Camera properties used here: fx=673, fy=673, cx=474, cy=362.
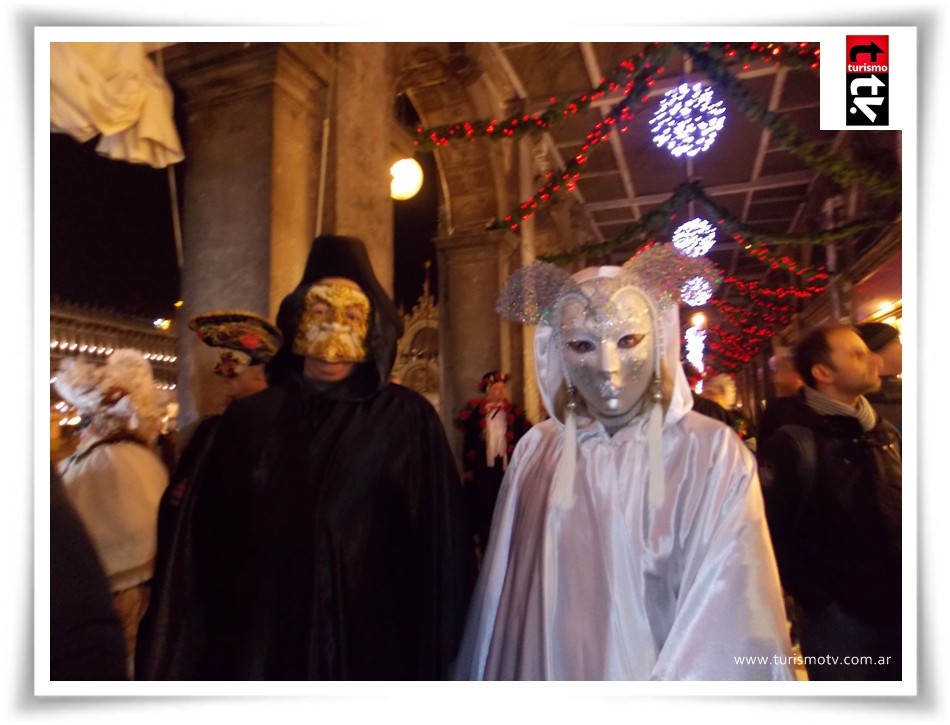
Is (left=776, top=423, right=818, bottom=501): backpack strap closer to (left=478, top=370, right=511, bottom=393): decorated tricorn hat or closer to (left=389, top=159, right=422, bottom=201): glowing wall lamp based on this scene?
(left=478, top=370, right=511, bottom=393): decorated tricorn hat

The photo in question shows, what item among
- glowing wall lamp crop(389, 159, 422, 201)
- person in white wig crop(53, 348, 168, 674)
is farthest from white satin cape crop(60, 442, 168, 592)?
glowing wall lamp crop(389, 159, 422, 201)

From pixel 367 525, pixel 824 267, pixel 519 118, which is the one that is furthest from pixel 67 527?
pixel 824 267

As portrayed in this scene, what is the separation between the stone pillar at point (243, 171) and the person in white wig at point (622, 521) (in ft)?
2.51

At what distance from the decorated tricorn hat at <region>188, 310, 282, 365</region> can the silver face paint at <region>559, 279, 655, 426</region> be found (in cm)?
87

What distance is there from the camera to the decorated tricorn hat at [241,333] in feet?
6.57

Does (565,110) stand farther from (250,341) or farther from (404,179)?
(250,341)

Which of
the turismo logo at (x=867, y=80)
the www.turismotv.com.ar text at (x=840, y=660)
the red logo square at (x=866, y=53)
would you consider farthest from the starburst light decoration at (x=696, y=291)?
the www.turismotv.com.ar text at (x=840, y=660)

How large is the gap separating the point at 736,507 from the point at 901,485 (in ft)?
2.11

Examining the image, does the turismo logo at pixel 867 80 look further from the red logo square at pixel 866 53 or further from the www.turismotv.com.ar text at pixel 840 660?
the www.turismotv.com.ar text at pixel 840 660

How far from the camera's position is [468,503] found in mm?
1970

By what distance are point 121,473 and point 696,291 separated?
1740 millimetres

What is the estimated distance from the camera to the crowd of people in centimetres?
179

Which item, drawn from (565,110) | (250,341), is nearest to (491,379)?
(250,341)

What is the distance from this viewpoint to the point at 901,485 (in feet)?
6.47
